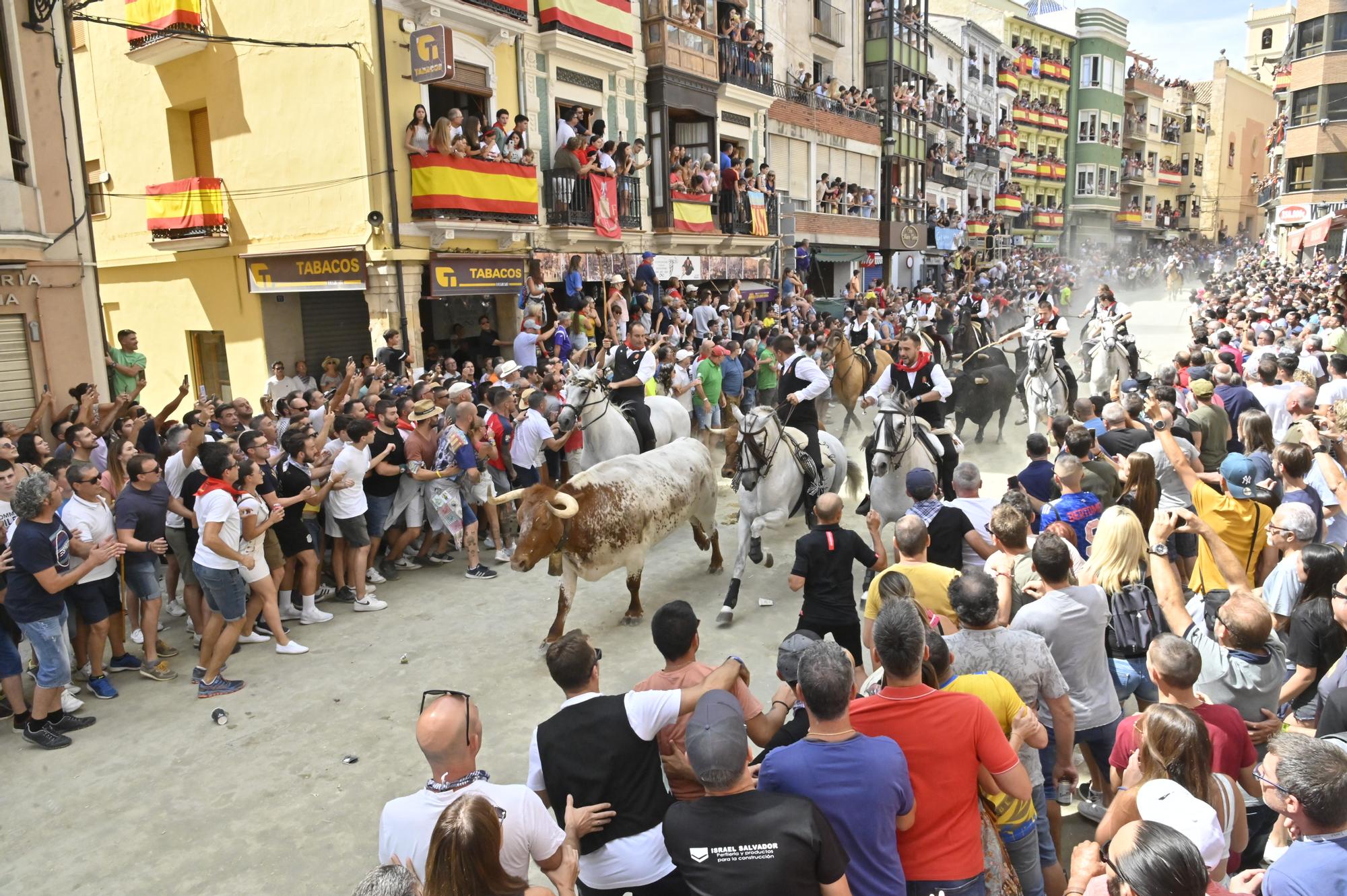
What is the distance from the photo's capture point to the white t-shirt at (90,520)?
21.0 feet

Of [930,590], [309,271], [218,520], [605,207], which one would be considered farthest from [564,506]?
[605,207]

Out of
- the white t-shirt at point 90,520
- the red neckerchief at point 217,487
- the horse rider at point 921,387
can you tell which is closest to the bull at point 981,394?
the horse rider at point 921,387

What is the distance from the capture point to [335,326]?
57.9 feet

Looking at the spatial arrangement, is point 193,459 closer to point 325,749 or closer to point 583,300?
point 325,749

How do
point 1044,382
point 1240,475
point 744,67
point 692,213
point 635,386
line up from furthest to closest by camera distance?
point 744,67 < point 692,213 < point 1044,382 < point 635,386 < point 1240,475

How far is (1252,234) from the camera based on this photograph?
263ft

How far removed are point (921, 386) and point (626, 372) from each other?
3.84 meters

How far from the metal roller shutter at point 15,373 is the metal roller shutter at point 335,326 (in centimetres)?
632

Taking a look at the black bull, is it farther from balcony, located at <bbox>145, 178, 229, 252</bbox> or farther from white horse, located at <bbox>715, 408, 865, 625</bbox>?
balcony, located at <bbox>145, 178, 229, 252</bbox>

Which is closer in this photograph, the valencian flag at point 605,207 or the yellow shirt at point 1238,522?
the yellow shirt at point 1238,522

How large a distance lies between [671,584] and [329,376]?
7548 mm

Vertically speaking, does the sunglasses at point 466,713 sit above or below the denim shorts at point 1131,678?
above

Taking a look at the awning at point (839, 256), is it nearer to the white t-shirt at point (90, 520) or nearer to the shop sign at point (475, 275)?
the shop sign at point (475, 275)

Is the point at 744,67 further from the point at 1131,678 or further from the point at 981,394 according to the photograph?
the point at 1131,678
